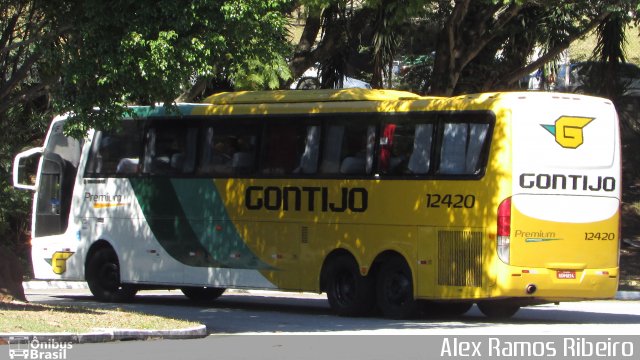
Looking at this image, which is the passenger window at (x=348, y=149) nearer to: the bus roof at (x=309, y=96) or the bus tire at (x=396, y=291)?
the bus roof at (x=309, y=96)

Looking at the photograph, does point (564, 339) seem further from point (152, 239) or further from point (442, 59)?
point (442, 59)

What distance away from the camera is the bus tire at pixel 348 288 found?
17.8 meters

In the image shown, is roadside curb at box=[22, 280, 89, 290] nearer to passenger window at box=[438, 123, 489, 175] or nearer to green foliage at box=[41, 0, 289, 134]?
green foliage at box=[41, 0, 289, 134]

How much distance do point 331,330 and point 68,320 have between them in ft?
12.2

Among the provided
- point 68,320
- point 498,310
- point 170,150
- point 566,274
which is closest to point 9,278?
point 68,320

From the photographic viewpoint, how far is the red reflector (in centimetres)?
1578

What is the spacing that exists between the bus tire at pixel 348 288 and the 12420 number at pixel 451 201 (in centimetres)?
192

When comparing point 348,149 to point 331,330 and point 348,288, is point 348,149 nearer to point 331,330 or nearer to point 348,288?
point 348,288

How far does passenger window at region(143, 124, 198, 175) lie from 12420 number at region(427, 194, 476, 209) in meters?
4.95

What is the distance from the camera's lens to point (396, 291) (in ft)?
57.0

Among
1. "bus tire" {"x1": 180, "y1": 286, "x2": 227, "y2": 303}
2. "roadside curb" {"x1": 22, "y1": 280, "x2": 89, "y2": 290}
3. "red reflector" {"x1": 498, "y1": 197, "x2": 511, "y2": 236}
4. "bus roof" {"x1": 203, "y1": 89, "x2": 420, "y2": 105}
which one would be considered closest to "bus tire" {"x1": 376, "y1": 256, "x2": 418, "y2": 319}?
"red reflector" {"x1": 498, "y1": 197, "x2": 511, "y2": 236}

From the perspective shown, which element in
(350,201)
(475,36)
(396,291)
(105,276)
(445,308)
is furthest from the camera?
(475,36)

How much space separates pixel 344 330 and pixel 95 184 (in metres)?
7.43

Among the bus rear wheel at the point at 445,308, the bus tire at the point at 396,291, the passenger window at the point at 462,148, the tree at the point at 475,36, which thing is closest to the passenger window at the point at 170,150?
the bus tire at the point at 396,291
